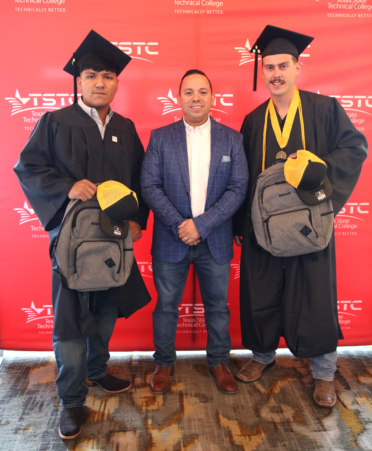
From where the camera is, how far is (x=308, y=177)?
192cm

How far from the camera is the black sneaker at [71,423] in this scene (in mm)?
1986

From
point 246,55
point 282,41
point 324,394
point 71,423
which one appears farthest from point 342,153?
point 71,423

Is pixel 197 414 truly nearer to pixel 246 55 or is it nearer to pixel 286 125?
pixel 286 125

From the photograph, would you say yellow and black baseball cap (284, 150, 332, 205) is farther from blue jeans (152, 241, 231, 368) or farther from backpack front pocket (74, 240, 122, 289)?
backpack front pocket (74, 240, 122, 289)

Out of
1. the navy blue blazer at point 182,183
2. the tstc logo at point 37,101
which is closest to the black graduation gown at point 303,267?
the navy blue blazer at point 182,183

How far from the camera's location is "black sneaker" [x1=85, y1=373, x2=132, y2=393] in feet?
7.84

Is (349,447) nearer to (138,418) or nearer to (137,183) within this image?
(138,418)

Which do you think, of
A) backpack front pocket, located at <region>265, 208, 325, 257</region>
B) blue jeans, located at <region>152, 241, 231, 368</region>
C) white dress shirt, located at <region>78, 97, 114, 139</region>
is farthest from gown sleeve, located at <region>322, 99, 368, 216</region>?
white dress shirt, located at <region>78, 97, 114, 139</region>

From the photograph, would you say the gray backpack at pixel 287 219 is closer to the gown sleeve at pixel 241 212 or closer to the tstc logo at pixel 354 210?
the gown sleeve at pixel 241 212

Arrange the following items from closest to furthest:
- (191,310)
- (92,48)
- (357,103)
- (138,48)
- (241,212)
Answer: (92,48), (241,212), (138,48), (357,103), (191,310)

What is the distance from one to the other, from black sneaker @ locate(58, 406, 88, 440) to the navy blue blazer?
100cm

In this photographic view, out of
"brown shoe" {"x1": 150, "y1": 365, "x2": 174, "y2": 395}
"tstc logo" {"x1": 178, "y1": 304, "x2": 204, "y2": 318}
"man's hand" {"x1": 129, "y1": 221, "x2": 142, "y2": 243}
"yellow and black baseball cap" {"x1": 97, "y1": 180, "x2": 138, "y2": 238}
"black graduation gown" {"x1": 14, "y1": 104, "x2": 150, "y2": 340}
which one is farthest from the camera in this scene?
"tstc logo" {"x1": 178, "y1": 304, "x2": 204, "y2": 318}

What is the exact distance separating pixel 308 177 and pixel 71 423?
1847 mm

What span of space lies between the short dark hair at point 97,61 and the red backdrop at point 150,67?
71 cm
